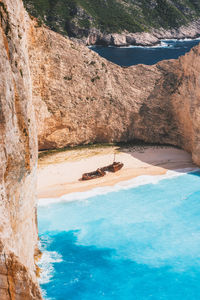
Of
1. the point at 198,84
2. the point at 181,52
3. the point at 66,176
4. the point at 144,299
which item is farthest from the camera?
the point at 181,52

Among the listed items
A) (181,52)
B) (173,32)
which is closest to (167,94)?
(181,52)

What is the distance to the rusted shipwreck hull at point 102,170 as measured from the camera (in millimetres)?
23066

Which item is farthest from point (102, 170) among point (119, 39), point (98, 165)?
point (119, 39)

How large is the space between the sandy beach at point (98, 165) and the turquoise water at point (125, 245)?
177cm

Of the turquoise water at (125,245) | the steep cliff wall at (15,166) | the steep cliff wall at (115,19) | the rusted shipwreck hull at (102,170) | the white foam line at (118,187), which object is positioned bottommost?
the turquoise water at (125,245)

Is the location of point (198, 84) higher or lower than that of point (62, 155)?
higher

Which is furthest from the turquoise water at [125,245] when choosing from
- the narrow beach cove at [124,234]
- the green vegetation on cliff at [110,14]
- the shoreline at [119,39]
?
the shoreline at [119,39]

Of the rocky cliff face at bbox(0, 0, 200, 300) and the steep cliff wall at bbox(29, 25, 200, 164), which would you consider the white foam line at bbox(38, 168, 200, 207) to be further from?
the steep cliff wall at bbox(29, 25, 200, 164)

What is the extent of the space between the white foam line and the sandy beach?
1.26 feet

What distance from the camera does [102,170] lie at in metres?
24.0

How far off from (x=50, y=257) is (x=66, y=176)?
848 centimetres

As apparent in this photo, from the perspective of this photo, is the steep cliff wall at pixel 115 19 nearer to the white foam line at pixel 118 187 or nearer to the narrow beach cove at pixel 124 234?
the white foam line at pixel 118 187

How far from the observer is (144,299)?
13.4 metres

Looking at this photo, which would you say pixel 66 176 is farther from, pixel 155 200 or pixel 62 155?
pixel 155 200
